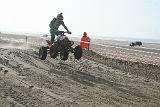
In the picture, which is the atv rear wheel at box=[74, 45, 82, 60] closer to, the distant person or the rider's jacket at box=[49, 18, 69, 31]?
the distant person

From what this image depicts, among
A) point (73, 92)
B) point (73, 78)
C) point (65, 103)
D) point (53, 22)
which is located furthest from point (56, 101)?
point (53, 22)

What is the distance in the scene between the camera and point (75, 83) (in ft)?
28.0

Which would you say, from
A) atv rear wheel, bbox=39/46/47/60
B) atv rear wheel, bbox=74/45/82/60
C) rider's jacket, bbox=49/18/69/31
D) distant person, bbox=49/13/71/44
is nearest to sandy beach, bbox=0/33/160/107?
atv rear wheel, bbox=39/46/47/60

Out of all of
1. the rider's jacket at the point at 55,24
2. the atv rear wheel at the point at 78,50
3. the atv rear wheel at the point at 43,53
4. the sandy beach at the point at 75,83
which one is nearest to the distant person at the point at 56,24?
the rider's jacket at the point at 55,24

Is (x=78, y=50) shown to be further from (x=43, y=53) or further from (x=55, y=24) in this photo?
(x=43, y=53)

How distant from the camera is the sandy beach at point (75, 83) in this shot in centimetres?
655

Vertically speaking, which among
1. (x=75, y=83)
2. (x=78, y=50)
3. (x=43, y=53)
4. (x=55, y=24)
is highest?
(x=55, y=24)

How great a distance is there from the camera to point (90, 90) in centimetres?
769

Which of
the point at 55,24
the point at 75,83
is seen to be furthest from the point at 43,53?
the point at 75,83

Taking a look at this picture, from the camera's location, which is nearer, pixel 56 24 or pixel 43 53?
pixel 56 24

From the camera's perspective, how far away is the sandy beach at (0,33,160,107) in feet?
21.5

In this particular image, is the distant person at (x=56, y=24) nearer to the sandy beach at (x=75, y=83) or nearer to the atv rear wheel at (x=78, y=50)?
the atv rear wheel at (x=78, y=50)

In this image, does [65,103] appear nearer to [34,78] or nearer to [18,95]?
[18,95]

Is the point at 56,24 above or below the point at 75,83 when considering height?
above
